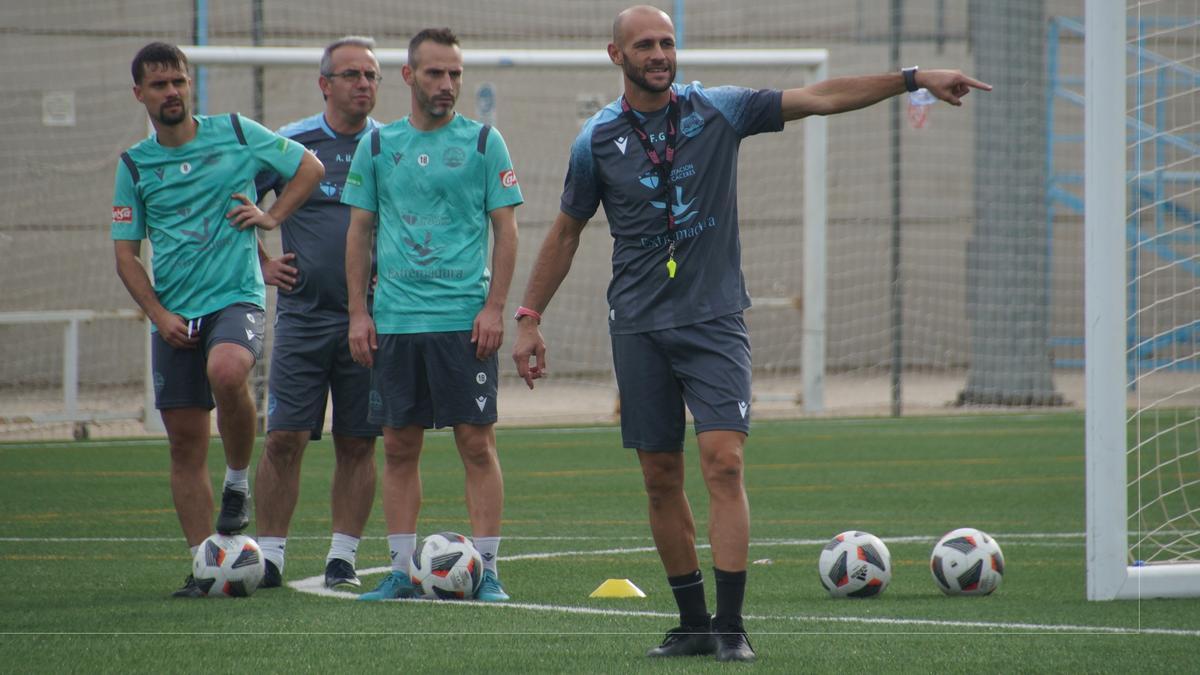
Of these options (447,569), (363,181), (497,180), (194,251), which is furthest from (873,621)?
(194,251)

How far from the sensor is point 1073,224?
22734 millimetres

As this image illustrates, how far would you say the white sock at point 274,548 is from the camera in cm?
723

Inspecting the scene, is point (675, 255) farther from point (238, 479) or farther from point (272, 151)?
point (238, 479)

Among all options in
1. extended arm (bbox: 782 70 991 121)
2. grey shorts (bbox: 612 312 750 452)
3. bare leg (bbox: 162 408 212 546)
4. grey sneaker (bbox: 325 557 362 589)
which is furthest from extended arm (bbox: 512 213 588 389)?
bare leg (bbox: 162 408 212 546)

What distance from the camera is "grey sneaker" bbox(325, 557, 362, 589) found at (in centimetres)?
716

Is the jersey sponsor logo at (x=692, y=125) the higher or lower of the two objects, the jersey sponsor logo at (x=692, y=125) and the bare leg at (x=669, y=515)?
the higher

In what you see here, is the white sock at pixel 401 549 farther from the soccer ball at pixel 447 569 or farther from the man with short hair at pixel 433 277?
the soccer ball at pixel 447 569

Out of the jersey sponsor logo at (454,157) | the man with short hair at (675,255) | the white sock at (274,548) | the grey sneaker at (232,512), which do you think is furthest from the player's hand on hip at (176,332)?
the man with short hair at (675,255)

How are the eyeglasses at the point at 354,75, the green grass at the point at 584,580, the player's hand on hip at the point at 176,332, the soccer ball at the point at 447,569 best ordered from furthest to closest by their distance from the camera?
1. the eyeglasses at the point at 354,75
2. the player's hand on hip at the point at 176,332
3. the soccer ball at the point at 447,569
4. the green grass at the point at 584,580

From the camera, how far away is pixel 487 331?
22.1ft

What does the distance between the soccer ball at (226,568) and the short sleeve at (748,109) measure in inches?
108

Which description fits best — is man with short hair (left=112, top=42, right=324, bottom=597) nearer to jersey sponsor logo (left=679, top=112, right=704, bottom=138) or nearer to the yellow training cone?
the yellow training cone

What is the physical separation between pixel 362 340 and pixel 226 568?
107cm

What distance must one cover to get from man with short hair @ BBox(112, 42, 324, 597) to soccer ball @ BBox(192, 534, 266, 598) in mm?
276
